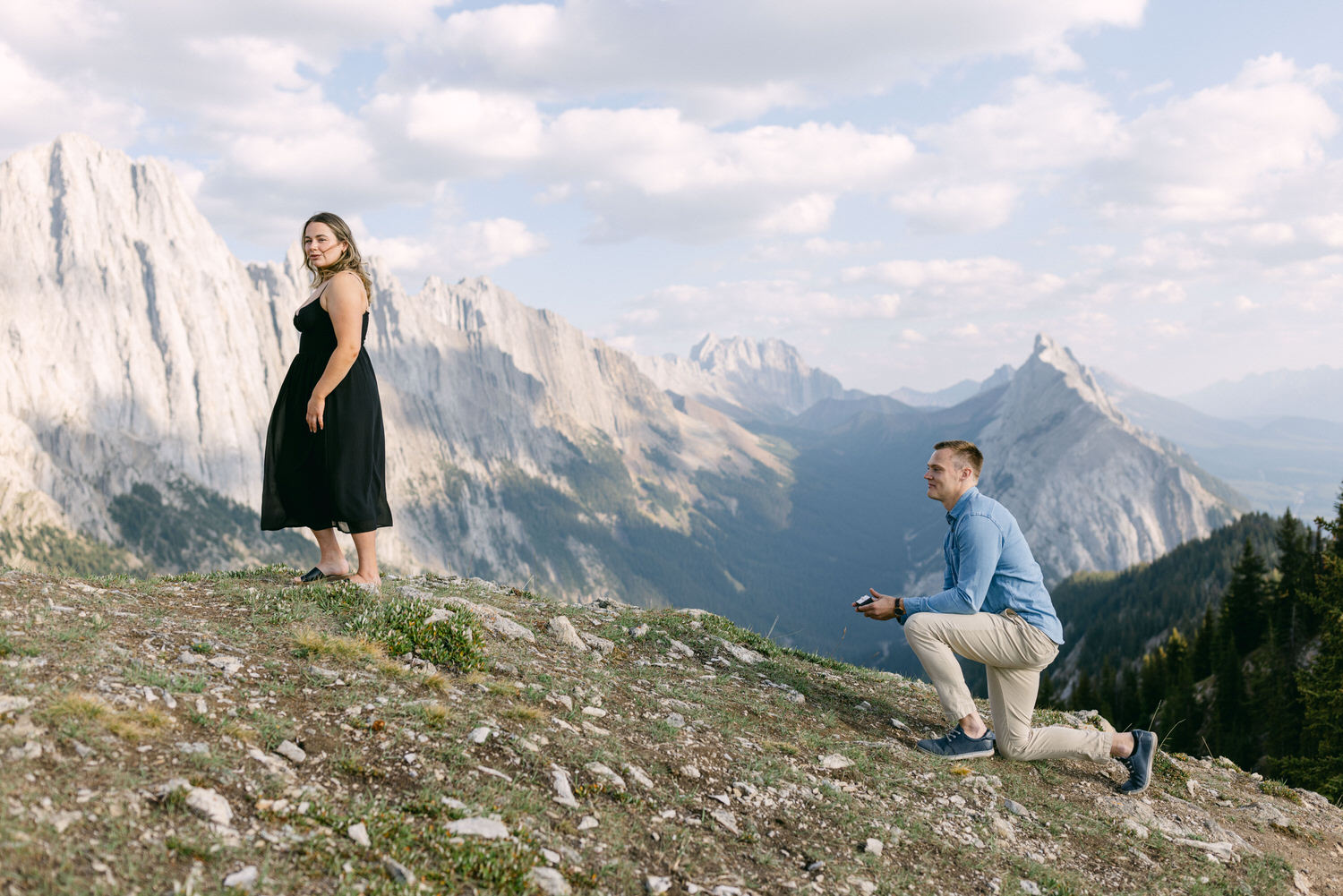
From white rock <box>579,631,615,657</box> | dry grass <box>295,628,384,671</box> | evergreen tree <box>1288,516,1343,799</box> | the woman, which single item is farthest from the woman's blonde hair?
evergreen tree <box>1288,516,1343,799</box>

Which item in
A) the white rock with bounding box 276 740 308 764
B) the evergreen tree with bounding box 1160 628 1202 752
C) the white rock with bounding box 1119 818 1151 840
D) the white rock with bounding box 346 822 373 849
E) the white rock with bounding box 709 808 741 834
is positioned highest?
the white rock with bounding box 276 740 308 764

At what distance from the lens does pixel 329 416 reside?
31.3 feet

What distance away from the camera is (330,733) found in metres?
6.31

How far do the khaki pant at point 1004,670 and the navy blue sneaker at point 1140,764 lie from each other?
1.09 feet

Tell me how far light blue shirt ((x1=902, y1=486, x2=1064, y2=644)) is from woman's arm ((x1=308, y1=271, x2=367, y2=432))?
801cm

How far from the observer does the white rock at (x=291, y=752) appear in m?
5.82

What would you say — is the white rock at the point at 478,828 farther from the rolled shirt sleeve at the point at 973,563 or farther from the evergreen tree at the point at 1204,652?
the evergreen tree at the point at 1204,652

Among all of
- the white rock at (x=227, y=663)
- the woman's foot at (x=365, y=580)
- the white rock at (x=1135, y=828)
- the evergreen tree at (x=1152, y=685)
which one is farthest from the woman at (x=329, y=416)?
the evergreen tree at (x=1152, y=685)

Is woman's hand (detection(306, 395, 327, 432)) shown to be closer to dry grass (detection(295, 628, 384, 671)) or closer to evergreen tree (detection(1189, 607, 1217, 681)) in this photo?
dry grass (detection(295, 628, 384, 671))

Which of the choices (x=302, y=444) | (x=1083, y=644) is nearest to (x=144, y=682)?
(x=302, y=444)

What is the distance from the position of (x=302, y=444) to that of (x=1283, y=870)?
13470 mm

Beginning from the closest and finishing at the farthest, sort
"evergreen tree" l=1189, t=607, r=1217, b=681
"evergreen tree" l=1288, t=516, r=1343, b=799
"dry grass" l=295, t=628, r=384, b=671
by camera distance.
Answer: "dry grass" l=295, t=628, r=384, b=671 → "evergreen tree" l=1288, t=516, r=1343, b=799 → "evergreen tree" l=1189, t=607, r=1217, b=681

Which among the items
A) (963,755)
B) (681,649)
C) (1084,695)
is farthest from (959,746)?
(1084,695)

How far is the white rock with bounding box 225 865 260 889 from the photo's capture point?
4301 millimetres
